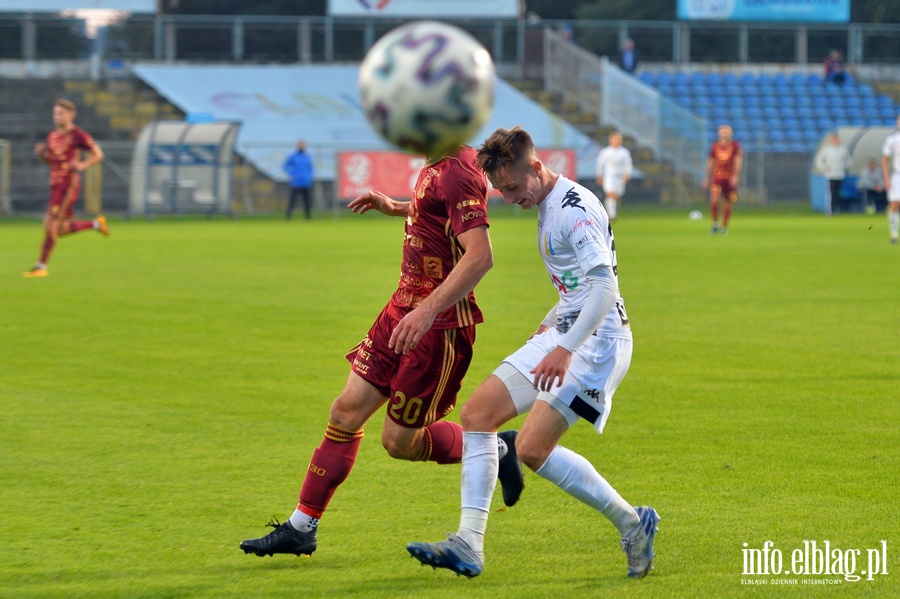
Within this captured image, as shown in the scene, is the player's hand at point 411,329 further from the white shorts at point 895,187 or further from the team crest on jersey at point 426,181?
the white shorts at point 895,187

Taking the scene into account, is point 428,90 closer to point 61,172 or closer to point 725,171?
point 61,172

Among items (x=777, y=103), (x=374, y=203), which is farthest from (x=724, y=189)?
(x=374, y=203)

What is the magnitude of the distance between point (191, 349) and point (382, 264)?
29.9 feet

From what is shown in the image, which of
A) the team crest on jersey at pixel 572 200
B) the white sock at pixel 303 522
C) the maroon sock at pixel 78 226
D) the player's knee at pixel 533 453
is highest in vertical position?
the team crest on jersey at pixel 572 200

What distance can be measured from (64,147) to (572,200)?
13990mm

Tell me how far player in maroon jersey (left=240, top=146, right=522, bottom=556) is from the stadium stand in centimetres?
4013

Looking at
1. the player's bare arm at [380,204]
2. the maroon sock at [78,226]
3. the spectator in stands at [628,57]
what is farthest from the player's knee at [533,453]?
the spectator in stands at [628,57]

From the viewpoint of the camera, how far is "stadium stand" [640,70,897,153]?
45500 mm

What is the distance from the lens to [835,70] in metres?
48.7

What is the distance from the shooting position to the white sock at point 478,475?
15.9 feet

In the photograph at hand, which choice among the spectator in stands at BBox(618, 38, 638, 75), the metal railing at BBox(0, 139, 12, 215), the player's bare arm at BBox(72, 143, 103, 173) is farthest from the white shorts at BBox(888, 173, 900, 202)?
the spectator in stands at BBox(618, 38, 638, 75)

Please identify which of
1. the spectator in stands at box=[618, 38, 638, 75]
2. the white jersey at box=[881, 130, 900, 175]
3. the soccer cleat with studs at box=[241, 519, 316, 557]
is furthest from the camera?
the spectator in stands at box=[618, 38, 638, 75]

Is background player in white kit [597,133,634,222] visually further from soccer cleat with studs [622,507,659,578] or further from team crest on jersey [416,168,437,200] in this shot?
soccer cleat with studs [622,507,659,578]

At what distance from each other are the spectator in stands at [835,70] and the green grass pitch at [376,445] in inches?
1359
